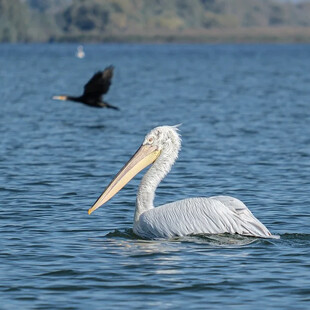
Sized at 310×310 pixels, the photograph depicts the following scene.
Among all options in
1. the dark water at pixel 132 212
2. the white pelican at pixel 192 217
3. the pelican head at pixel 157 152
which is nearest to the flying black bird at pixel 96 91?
the dark water at pixel 132 212

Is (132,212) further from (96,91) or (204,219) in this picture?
(96,91)

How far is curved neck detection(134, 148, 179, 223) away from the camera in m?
9.87

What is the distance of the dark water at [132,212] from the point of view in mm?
7902

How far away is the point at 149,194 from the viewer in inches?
391

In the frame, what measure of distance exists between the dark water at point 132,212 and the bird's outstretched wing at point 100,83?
3.01 ft

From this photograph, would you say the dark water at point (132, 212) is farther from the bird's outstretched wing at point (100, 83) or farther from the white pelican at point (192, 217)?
the bird's outstretched wing at point (100, 83)

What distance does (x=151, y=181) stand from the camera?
33.0ft

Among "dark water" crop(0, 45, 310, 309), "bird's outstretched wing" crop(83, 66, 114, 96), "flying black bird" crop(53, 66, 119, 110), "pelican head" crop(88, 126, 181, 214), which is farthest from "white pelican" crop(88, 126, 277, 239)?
"flying black bird" crop(53, 66, 119, 110)

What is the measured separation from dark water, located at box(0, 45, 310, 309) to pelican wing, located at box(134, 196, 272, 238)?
0.36 feet

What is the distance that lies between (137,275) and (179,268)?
396 mm

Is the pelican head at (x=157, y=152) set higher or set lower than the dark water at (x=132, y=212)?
higher

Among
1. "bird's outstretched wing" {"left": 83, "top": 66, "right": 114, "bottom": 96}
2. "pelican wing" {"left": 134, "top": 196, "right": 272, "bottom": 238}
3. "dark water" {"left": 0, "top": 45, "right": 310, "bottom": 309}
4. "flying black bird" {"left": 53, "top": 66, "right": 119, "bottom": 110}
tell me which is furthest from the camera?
"flying black bird" {"left": 53, "top": 66, "right": 119, "bottom": 110}

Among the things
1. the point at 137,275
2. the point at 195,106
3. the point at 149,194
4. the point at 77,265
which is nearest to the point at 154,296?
the point at 137,275

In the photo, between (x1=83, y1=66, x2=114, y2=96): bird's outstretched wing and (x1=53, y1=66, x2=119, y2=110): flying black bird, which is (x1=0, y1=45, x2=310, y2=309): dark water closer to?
(x1=53, y1=66, x2=119, y2=110): flying black bird
